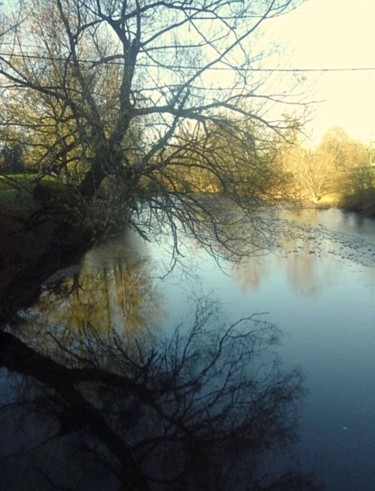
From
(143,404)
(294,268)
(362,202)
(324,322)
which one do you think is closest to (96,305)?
(324,322)

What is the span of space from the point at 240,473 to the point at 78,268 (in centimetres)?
1090

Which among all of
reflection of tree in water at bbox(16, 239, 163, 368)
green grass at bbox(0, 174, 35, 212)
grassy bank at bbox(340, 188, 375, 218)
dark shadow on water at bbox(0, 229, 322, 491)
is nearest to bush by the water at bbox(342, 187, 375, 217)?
grassy bank at bbox(340, 188, 375, 218)

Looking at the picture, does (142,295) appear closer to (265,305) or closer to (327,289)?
(265,305)

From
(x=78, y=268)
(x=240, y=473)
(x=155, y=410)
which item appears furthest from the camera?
(x=78, y=268)

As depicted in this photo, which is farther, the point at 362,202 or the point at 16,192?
the point at 362,202

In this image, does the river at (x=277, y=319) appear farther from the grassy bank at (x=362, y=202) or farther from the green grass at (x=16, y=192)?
the grassy bank at (x=362, y=202)

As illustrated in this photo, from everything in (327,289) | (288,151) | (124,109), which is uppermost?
(124,109)

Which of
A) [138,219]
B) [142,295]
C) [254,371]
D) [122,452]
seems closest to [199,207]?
[138,219]

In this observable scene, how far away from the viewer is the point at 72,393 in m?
6.42

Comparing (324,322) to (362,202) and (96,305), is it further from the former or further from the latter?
(362,202)

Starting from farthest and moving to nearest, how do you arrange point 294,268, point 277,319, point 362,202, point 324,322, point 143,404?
point 362,202 → point 294,268 → point 277,319 → point 324,322 → point 143,404

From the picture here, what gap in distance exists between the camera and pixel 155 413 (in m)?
5.90

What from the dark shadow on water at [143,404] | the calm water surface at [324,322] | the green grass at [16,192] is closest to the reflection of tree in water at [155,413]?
the dark shadow on water at [143,404]

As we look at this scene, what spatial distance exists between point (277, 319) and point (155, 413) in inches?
157
